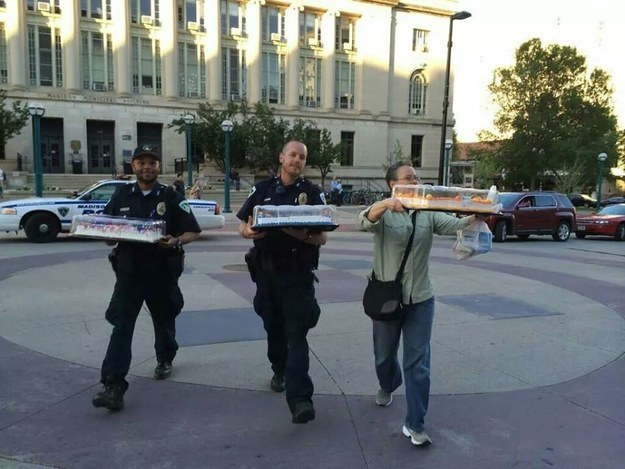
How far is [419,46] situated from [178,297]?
164ft

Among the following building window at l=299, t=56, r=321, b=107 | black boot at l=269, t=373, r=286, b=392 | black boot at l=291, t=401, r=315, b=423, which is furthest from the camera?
building window at l=299, t=56, r=321, b=107

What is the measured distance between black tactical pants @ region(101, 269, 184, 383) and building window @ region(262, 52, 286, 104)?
41.0 metres

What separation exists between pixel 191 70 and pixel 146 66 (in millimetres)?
3398

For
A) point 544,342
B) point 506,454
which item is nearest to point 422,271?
point 506,454

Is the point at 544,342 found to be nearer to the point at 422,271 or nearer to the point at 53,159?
the point at 422,271

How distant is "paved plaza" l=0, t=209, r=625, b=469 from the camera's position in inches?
128

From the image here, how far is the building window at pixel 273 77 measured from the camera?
4369 centimetres

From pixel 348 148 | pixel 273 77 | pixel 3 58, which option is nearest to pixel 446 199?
pixel 3 58

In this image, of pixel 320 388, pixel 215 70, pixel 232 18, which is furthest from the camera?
pixel 232 18

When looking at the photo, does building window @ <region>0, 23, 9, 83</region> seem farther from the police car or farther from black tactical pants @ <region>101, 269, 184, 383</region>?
black tactical pants @ <region>101, 269, 184, 383</region>

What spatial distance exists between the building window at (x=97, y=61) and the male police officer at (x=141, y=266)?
127ft

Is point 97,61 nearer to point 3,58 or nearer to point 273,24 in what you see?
point 3,58

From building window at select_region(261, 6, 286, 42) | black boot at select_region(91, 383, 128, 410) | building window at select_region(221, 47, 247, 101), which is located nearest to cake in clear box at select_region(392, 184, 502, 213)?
black boot at select_region(91, 383, 128, 410)

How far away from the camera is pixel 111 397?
12.1ft
